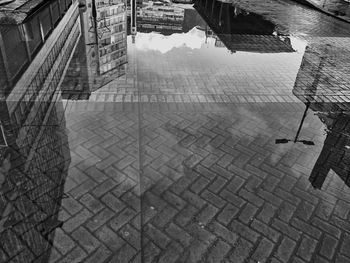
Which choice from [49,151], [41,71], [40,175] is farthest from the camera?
[41,71]

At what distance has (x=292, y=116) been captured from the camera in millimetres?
7957

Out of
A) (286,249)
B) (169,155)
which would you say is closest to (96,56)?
(169,155)

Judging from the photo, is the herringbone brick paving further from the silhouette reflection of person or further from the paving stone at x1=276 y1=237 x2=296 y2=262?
the silhouette reflection of person

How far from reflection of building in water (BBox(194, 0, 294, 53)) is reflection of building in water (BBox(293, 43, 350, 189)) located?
1.71 meters

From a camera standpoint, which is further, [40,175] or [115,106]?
[115,106]

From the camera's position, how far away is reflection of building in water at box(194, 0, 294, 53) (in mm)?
13922

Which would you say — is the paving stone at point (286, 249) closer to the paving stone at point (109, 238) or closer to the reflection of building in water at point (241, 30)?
the paving stone at point (109, 238)

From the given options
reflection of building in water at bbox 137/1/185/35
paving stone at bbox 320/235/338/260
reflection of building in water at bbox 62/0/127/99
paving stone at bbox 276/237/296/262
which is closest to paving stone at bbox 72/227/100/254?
paving stone at bbox 276/237/296/262

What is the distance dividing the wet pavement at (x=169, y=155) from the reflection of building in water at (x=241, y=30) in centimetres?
169

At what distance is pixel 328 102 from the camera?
28.7 feet

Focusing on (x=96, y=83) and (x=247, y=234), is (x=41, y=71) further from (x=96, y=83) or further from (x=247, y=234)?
(x=247, y=234)

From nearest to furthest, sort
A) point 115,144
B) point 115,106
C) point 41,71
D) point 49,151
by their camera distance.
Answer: point 49,151 → point 115,144 → point 115,106 → point 41,71

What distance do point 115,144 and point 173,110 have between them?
205 cm

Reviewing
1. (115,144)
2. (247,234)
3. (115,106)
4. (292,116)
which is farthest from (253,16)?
(247,234)
